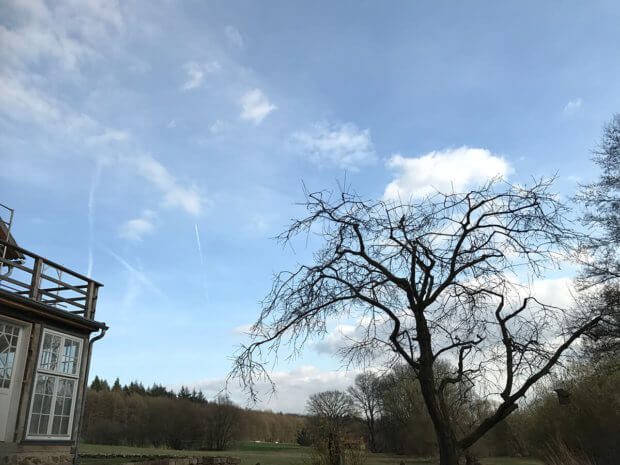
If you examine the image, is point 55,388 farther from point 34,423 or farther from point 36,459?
point 36,459

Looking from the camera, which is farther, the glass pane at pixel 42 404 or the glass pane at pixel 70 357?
the glass pane at pixel 70 357

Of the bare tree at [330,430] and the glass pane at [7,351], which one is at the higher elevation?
the glass pane at [7,351]

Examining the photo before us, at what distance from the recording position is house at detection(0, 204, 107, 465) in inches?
423

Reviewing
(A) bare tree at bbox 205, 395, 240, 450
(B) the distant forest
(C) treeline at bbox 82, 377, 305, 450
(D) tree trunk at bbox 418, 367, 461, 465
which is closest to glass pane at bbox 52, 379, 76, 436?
(B) the distant forest

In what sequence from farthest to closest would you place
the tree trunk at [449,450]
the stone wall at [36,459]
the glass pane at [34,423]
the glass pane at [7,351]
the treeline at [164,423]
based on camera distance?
the treeline at [164,423] → the glass pane at [34,423] → the glass pane at [7,351] → the stone wall at [36,459] → the tree trunk at [449,450]

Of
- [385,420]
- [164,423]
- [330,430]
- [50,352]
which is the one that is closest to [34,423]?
[50,352]

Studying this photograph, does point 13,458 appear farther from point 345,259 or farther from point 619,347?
point 619,347

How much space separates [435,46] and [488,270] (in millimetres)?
4867

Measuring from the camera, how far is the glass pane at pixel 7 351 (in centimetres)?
1079

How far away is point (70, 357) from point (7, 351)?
1.91 m

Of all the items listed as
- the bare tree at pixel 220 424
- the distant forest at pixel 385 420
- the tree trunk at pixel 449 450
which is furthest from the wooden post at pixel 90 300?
the bare tree at pixel 220 424

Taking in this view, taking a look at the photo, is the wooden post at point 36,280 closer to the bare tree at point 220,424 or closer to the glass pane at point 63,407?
the glass pane at point 63,407

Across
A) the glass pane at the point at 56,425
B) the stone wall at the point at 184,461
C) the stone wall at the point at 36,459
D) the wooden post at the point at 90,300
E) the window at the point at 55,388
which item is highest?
the wooden post at the point at 90,300

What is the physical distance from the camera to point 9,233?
15594mm
